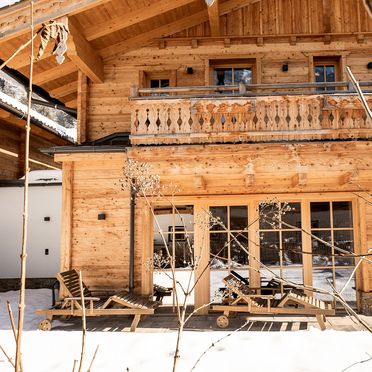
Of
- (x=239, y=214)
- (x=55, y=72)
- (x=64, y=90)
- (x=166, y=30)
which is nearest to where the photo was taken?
(x=239, y=214)

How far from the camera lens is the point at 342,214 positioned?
31.2 feet

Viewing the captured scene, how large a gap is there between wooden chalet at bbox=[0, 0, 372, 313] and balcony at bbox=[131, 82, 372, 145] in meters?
0.02

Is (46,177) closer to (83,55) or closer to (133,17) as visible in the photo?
(83,55)

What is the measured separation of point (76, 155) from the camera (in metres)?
9.34

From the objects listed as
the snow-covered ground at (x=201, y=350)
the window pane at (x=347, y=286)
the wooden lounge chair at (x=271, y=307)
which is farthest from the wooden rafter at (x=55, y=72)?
the window pane at (x=347, y=286)

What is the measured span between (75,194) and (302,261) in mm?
5549

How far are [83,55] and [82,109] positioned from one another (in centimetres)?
146

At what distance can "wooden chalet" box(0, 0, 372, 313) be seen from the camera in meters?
8.15

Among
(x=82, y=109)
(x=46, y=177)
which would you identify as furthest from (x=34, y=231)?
(x=82, y=109)

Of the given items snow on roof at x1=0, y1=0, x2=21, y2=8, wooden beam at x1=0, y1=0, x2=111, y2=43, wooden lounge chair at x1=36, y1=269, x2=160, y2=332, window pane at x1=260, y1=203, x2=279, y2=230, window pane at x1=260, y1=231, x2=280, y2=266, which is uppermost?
snow on roof at x1=0, y1=0, x2=21, y2=8

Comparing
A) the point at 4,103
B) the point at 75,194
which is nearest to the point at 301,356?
the point at 75,194

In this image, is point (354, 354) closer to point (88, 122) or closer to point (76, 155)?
point (76, 155)

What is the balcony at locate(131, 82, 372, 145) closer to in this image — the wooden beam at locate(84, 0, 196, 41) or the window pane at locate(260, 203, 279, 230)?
the window pane at locate(260, 203, 279, 230)

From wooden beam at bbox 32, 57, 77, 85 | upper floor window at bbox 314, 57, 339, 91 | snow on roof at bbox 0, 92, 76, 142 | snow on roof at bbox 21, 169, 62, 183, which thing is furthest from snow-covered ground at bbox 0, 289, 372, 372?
snow on roof at bbox 0, 92, 76, 142
